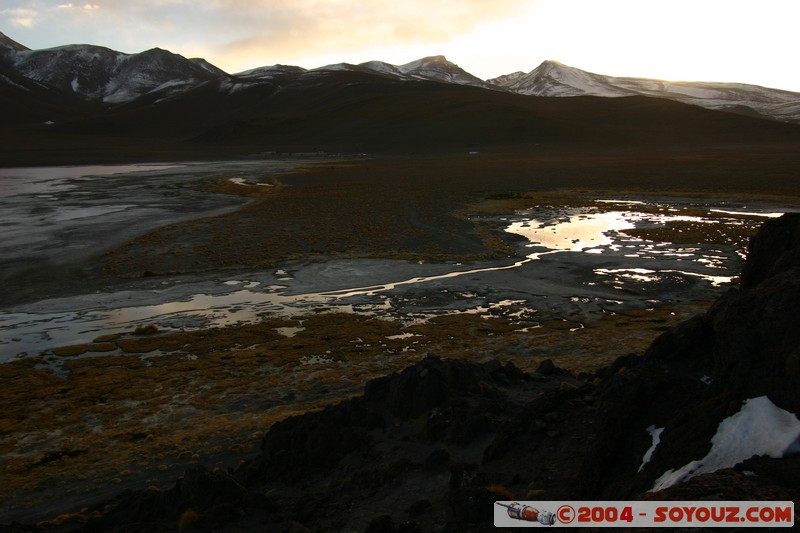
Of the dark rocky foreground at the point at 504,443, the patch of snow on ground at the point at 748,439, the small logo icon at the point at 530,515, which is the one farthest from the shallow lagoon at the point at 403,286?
the small logo icon at the point at 530,515

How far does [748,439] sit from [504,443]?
2.86 meters

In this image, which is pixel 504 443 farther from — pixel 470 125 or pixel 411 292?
pixel 470 125

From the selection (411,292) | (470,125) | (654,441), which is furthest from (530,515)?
(470,125)

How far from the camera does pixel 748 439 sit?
5266 mm

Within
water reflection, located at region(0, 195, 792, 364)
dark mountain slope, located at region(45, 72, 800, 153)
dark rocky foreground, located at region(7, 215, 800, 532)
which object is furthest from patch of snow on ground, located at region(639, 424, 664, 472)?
dark mountain slope, located at region(45, 72, 800, 153)

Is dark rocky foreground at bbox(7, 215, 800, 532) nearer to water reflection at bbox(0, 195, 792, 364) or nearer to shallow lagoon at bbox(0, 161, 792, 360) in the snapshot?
water reflection at bbox(0, 195, 792, 364)

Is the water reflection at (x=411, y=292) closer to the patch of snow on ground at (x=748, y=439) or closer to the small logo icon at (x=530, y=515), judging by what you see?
the small logo icon at (x=530, y=515)

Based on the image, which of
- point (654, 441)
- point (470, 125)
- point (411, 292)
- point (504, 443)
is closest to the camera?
point (654, 441)

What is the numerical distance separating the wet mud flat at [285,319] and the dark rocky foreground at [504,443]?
6.64 feet

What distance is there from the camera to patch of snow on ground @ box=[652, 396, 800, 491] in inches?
199

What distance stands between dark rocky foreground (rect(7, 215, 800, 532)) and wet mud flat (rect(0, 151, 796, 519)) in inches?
79.7

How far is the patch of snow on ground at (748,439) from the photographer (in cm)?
507

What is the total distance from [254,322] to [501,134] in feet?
363

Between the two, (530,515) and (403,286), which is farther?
(403,286)
